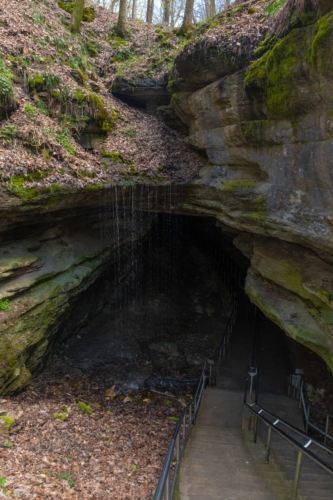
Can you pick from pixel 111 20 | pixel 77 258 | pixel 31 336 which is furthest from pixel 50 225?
pixel 111 20

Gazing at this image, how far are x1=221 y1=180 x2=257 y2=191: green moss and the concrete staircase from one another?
5.75m

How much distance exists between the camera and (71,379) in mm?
9055

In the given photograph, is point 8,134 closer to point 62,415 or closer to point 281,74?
point 281,74

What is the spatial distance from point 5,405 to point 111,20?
1656 centimetres

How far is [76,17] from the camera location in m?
12.4

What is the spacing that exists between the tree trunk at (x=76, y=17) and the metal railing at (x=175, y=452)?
44.6 ft

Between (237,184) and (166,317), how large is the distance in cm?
750

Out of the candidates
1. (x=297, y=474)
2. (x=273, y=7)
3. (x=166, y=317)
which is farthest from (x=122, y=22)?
(x=297, y=474)

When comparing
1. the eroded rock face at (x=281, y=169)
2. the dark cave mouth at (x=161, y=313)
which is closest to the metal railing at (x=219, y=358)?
the dark cave mouth at (x=161, y=313)

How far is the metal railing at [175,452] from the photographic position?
135 inches

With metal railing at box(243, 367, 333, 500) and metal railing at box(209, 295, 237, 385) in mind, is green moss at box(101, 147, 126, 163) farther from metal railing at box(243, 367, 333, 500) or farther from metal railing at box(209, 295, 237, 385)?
metal railing at box(243, 367, 333, 500)

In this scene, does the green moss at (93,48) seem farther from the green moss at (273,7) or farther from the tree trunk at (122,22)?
the green moss at (273,7)

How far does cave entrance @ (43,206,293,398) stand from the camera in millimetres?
10133

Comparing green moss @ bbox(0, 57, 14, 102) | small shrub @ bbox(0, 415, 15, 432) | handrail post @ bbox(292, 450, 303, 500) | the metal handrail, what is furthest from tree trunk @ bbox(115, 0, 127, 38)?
handrail post @ bbox(292, 450, 303, 500)
